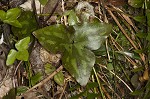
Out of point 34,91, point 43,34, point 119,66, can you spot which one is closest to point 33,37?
point 43,34

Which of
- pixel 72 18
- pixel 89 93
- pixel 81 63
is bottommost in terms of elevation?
pixel 89 93

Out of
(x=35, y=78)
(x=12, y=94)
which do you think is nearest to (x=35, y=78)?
(x=35, y=78)

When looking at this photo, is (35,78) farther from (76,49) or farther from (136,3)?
(136,3)

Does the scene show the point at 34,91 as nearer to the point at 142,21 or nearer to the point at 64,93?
the point at 64,93

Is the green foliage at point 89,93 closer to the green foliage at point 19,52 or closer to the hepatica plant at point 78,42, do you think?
the hepatica plant at point 78,42

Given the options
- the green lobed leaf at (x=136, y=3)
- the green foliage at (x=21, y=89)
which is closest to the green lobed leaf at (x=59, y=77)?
the green foliage at (x=21, y=89)

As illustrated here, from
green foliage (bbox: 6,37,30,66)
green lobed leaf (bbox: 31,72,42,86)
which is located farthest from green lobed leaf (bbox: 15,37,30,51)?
green lobed leaf (bbox: 31,72,42,86)

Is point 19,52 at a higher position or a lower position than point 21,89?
higher
